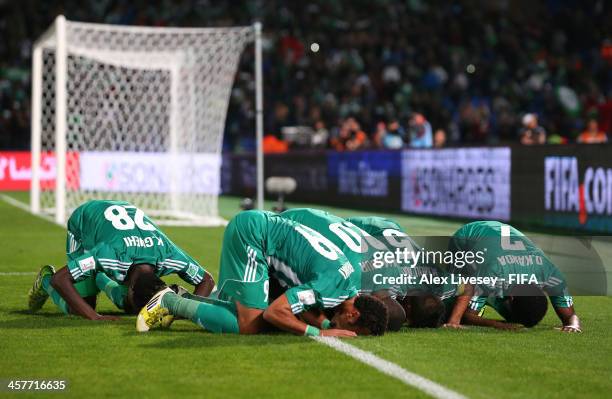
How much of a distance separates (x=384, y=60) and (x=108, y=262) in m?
25.1

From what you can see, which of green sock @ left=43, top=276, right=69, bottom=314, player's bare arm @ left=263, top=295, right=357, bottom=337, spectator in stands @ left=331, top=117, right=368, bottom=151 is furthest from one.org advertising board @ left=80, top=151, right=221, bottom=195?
player's bare arm @ left=263, top=295, right=357, bottom=337

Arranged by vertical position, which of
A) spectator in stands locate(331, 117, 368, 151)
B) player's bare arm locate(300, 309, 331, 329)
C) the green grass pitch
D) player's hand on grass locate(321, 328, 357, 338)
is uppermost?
spectator in stands locate(331, 117, 368, 151)

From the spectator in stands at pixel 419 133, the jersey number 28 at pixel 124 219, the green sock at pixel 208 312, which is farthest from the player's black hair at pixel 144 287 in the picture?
the spectator in stands at pixel 419 133

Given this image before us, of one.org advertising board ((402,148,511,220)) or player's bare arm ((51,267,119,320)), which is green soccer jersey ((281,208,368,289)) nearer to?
player's bare arm ((51,267,119,320))

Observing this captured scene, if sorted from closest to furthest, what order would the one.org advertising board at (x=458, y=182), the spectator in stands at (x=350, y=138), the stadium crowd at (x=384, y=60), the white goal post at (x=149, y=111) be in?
1. the one.org advertising board at (x=458, y=182)
2. the white goal post at (x=149, y=111)
3. the spectator in stands at (x=350, y=138)
4. the stadium crowd at (x=384, y=60)

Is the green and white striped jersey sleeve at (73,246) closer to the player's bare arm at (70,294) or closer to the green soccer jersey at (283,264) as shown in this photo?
the player's bare arm at (70,294)

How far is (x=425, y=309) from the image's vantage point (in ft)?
25.3

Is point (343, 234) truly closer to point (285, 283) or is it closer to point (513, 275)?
point (285, 283)

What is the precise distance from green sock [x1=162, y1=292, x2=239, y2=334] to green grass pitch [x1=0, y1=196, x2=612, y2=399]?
0.33 ft

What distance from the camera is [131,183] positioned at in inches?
923

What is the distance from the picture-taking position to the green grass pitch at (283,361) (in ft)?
18.8

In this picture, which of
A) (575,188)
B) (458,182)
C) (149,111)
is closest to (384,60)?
(149,111)

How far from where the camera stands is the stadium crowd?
94.9 feet

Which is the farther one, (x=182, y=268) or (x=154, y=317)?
(x=182, y=268)
